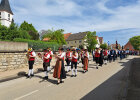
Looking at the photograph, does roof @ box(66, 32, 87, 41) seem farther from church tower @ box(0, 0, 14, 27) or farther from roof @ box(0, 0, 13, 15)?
roof @ box(0, 0, 13, 15)

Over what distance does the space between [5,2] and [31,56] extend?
51.5 m

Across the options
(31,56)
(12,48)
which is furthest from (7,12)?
(31,56)

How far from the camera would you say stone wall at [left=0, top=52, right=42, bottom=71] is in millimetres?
10516

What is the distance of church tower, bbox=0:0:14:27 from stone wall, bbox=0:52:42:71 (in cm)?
4135

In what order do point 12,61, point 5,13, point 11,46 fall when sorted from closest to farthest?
point 12,61, point 11,46, point 5,13

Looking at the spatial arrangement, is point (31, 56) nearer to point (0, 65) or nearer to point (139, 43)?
point (0, 65)

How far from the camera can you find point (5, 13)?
160ft

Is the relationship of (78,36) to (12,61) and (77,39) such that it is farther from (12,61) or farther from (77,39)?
(12,61)

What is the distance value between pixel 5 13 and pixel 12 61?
4419 cm

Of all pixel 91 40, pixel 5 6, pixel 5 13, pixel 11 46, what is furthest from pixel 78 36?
pixel 11 46

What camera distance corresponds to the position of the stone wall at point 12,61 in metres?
10.5

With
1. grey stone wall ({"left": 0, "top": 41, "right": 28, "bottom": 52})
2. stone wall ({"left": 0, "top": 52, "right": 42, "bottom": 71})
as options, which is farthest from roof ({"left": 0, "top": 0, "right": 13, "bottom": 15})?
stone wall ({"left": 0, "top": 52, "right": 42, "bottom": 71})

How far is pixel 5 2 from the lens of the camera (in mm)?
51219

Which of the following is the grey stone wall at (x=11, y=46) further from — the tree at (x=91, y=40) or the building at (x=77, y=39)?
the building at (x=77, y=39)
